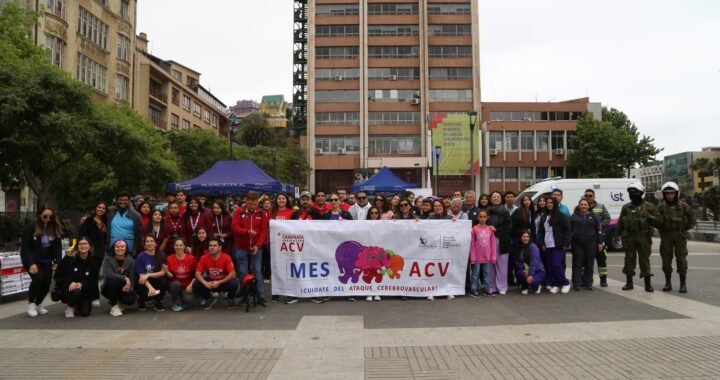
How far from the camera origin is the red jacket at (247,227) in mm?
8242

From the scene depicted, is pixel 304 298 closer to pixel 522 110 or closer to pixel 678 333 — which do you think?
pixel 678 333

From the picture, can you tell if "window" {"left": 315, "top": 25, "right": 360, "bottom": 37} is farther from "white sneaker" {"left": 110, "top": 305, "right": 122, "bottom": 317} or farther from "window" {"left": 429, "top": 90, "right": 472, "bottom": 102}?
"white sneaker" {"left": 110, "top": 305, "right": 122, "bottom": 317}

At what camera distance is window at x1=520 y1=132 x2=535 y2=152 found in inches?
2431

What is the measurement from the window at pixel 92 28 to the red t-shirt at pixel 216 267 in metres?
32.3

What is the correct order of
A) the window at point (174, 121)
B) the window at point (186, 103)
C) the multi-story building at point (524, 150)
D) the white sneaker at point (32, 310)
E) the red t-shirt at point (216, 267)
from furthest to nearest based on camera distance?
the window at point (186, 103) → the multi-story building at point (524, 150) → the window at point (174, 121) → the red t-shirt at point (216, 267) → the white sneaker at point (32, 310)

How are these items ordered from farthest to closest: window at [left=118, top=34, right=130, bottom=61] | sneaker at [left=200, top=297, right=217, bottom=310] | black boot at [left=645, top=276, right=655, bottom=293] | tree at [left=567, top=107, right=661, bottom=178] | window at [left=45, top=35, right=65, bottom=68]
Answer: tree at [left=567, top=107, right=661, bottom=178] → window at [left=118, top=34, right=130, bottom=61] → window at [left=45, top=35, right=65, bottom=68] → black boot at [left=645, top=276, right=655, bottom=293] → sneaker at [left=200, top=297, right=217, bottom=310]

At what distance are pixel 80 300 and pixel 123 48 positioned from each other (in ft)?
125

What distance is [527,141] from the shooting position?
62.0m

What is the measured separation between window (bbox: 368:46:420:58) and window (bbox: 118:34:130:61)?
28.5m

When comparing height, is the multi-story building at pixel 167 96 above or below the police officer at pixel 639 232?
above

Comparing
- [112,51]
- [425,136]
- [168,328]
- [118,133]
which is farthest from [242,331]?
[425,136]

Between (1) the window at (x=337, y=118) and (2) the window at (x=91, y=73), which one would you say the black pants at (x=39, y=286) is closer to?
(2) the window at (x=91, y=73)

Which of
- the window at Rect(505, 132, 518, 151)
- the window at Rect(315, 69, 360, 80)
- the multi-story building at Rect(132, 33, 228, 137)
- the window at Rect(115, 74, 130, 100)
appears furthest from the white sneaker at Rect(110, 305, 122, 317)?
the window at Rect(505, 132, 518, 151)

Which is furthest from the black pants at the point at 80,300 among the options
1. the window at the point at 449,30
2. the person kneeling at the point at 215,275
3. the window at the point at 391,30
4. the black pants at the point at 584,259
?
the window at the point at 449,30
